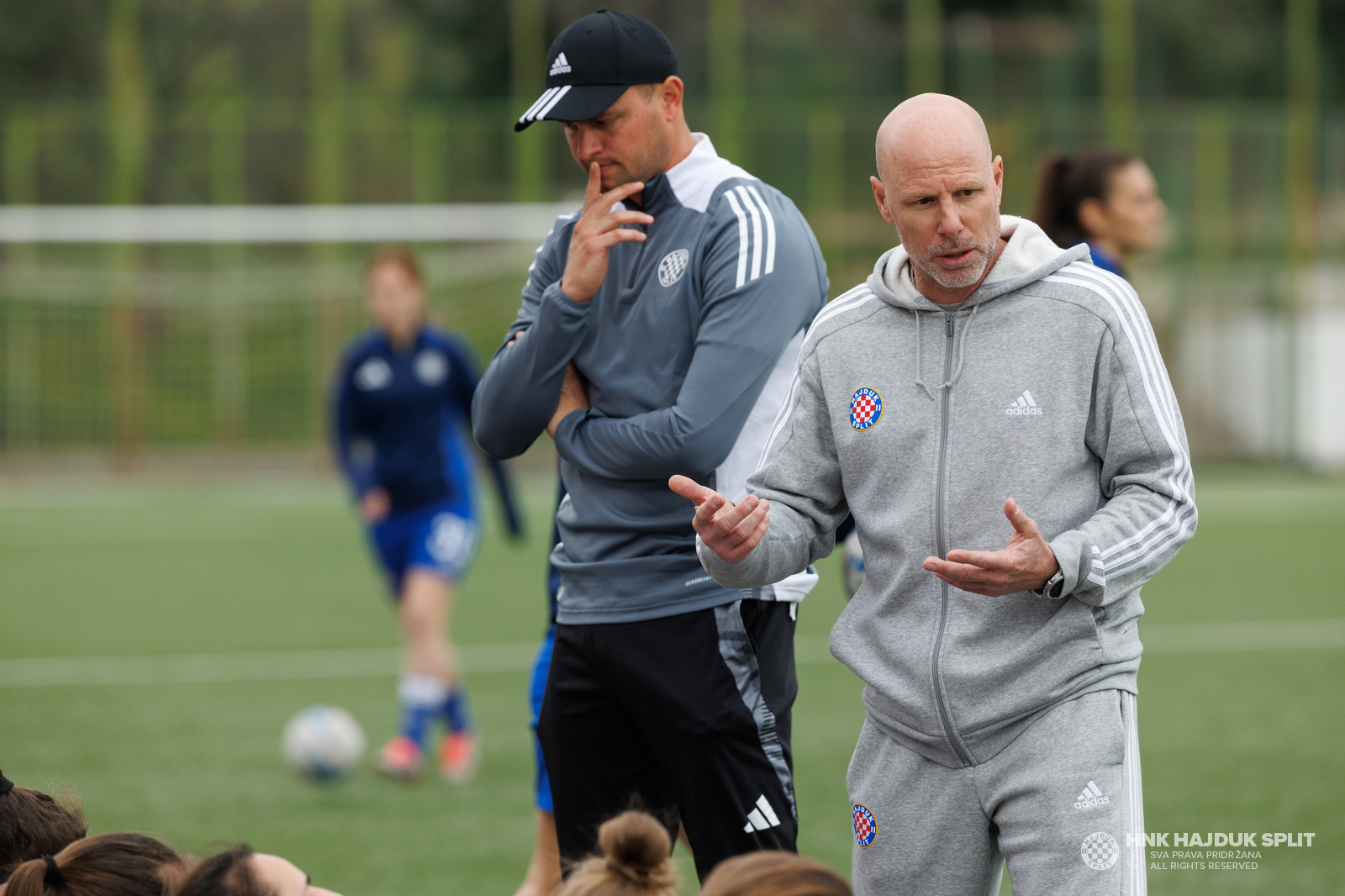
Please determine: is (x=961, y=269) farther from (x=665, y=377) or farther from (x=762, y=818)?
(x=762, y=818)

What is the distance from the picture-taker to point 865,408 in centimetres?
279

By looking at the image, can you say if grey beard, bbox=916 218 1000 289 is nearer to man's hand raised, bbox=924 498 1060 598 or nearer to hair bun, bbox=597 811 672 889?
man's hand raised, bbox=924 498 1060 598

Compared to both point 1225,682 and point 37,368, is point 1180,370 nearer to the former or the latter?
point 1225,682

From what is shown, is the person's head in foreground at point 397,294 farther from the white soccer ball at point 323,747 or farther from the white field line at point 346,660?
the white field line at point 346,660

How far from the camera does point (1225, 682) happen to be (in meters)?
8.31

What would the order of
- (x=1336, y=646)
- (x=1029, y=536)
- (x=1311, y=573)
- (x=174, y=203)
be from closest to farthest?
1. (x=1029, y=536)
2. (x=1336, y=646)
3. (x=1311, y=573)
4. (x=174, y=203)

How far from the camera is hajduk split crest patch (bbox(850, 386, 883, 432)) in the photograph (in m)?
2.78

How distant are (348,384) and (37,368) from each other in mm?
15115

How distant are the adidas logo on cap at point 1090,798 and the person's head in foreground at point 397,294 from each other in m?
5.20

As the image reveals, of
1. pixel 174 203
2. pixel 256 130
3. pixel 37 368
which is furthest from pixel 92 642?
pixel 174 203

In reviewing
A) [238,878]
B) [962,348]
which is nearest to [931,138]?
[962,348]

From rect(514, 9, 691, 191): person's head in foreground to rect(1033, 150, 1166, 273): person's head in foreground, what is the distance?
7.08ft

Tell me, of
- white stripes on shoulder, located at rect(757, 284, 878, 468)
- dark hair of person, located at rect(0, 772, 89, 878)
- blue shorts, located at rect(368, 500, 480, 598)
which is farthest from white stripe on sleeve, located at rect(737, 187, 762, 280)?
blue shorts, located at rect(368, 500, 480, 598)

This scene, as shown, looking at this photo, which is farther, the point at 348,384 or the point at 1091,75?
the point at 1091,75
